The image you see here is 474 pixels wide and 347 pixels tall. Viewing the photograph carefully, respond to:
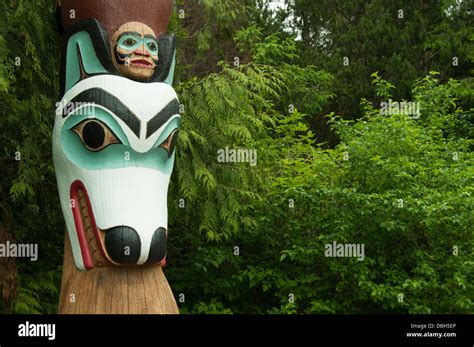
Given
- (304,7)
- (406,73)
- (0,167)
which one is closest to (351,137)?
(0,167)

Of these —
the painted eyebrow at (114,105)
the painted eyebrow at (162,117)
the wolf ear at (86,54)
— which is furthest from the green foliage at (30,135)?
the painted eyebrow at (162,117)

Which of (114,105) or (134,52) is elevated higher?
(134,52)

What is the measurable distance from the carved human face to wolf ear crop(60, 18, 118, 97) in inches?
2.7

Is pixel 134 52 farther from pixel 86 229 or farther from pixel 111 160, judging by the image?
pixel 86 229

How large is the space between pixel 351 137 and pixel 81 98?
14.6 feet

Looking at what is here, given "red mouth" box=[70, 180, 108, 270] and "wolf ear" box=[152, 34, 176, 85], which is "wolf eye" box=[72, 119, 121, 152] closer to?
"red mouth" box=[70, 180, 108, 270]

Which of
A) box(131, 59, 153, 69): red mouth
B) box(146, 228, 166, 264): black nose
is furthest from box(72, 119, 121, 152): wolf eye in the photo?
box(146, 228, 166, 264): black nose

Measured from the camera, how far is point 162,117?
587 centimetres

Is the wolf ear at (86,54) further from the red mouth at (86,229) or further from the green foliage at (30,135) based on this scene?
the green foliage at (30,135)

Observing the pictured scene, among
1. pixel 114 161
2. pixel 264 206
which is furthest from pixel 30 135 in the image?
pixel 264 206

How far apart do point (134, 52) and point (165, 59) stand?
30 cm

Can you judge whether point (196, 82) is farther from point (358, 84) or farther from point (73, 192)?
point (358, 84)

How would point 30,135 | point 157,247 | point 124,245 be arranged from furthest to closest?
1. point 30,135
2. point 157,247
3. point 124,245

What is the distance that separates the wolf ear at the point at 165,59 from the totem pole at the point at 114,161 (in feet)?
0.04
